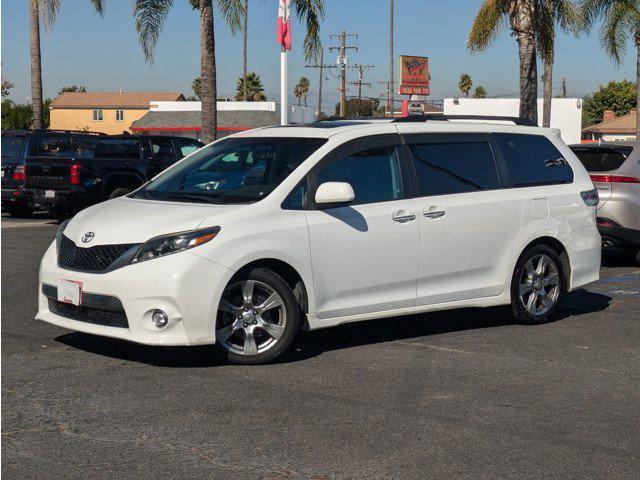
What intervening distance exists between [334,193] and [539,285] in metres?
2.62

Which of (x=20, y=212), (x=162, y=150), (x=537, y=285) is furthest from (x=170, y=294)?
(x=20, y=212)

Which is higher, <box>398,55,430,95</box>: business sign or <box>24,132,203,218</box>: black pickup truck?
<box>398,55,430,95</box>: business sign

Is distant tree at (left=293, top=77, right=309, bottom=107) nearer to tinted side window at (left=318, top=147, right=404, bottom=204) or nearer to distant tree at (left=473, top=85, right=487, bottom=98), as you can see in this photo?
distant tree at (left=473, top=85, right=487, bottom=98)

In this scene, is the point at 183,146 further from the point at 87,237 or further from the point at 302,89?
the point at 302,89

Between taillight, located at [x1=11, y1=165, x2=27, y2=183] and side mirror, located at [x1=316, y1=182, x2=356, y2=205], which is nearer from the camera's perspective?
side mirror, located at [x1=316, y1=182, x2=356, y2=205]

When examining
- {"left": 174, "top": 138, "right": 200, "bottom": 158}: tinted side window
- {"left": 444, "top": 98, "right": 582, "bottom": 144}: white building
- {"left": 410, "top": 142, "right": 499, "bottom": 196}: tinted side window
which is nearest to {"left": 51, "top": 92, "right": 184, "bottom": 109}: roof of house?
{"left": 444, "top": 98, "right": 582, "bottom": 144}: white building

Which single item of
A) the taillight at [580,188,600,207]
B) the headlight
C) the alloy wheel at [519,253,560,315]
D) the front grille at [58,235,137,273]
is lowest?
the alloy wheel at [519,253,560,315]

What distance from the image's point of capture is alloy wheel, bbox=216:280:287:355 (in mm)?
7172

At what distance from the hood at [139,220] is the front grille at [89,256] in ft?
0.13

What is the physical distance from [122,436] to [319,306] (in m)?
2.39

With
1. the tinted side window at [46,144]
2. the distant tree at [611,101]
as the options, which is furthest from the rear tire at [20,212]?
the distant tree at [611,101]

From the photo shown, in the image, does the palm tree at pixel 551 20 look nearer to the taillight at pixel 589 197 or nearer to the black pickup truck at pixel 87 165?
the black pickup truck at pixel 87 165

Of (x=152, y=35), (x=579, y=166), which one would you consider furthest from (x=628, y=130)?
(x=579, y=166)

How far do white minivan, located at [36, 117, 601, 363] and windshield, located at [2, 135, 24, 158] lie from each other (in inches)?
507
